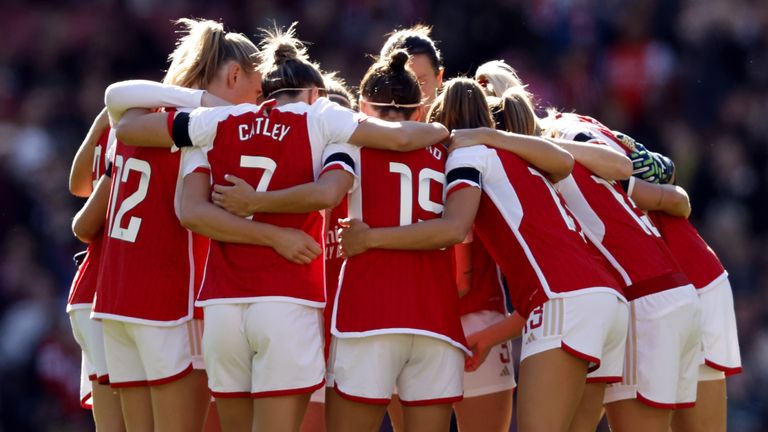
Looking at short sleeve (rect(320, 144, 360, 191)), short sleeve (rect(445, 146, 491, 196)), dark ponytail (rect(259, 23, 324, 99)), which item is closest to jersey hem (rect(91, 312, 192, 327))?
short sleeve (rect(320, 144, 360, 191))

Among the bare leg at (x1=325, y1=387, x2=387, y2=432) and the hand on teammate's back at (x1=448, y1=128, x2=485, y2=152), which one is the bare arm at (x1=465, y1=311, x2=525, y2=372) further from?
the hand on teammate's back at (x1=448, y1=128, x2=485, y2=152)

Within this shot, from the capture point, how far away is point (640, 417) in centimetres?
552

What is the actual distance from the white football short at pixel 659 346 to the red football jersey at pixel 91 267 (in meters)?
2.47

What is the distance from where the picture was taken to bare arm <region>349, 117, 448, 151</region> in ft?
16.8

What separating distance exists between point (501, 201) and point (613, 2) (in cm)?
812

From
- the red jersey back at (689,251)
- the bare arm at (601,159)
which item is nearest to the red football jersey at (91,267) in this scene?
the bare arm at (601,159)

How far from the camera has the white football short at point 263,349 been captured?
4902 mm

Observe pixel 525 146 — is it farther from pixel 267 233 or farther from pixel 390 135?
pixel 267 233

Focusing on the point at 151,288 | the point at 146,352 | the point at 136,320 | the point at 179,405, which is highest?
the point at 151,288

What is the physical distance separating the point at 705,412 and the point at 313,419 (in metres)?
1.92

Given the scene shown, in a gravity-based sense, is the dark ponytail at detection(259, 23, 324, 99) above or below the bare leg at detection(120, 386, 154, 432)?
above

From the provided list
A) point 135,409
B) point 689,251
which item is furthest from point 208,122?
point 689,251

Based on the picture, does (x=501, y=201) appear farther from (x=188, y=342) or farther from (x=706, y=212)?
(x=706, y=212)

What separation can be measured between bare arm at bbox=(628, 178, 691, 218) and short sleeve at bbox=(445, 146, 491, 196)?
36.9 inches
